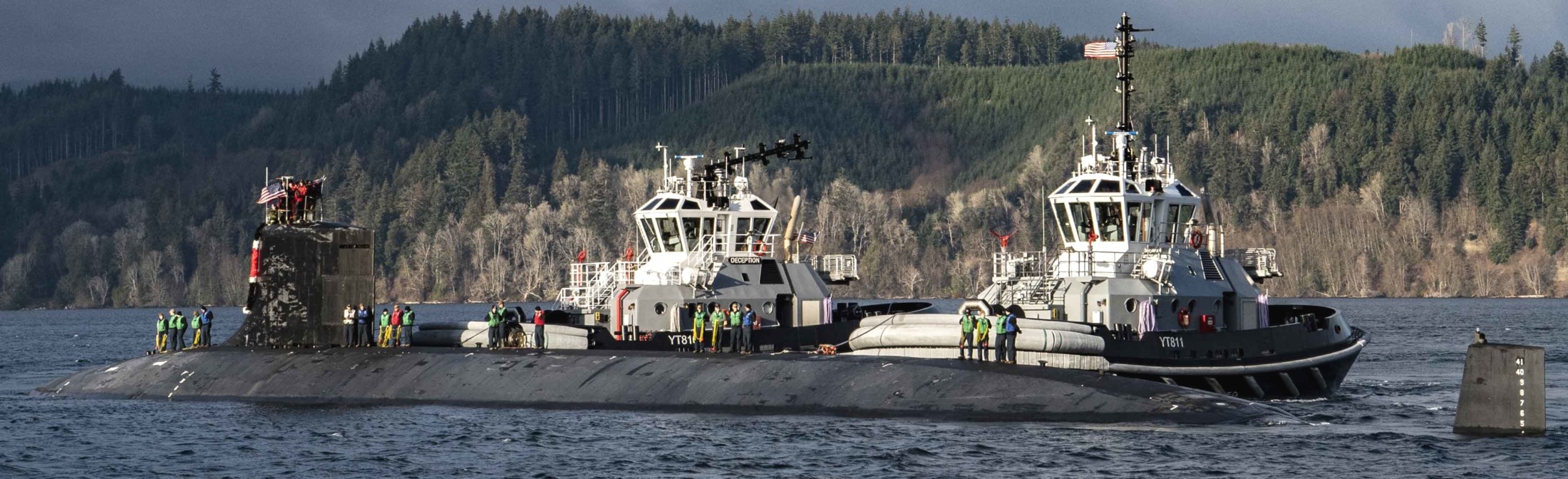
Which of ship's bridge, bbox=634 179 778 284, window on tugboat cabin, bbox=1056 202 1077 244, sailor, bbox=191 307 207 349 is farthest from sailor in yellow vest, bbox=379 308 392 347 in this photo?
window on tugboat cabin, bbox=1056 202 1077 244

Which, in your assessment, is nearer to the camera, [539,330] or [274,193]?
[274,193]

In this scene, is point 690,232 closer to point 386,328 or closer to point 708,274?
point 708,274

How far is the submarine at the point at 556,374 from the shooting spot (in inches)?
1462

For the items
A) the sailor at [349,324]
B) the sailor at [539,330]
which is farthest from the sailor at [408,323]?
the sailor at [539,330]

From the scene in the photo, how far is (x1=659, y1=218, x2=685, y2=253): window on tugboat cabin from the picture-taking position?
176 ft

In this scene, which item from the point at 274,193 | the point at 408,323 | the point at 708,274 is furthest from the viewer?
the point at 708,274

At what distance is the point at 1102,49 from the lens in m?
53.5

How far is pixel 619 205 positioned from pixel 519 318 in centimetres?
14259

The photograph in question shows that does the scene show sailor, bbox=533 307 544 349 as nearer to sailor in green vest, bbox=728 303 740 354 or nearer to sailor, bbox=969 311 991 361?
sailor in green vest, bbox=728 303 740 354

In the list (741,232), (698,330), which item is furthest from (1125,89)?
(698,330)

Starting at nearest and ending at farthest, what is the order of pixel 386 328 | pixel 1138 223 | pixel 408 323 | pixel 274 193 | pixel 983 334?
pixel 983 334 → pixel 274 193 → pixel 408 323 → pixel 1138 223 → pixel 386 328

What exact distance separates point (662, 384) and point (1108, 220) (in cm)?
1467

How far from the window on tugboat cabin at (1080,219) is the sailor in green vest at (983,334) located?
9196mm

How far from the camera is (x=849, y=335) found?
48000 mm
